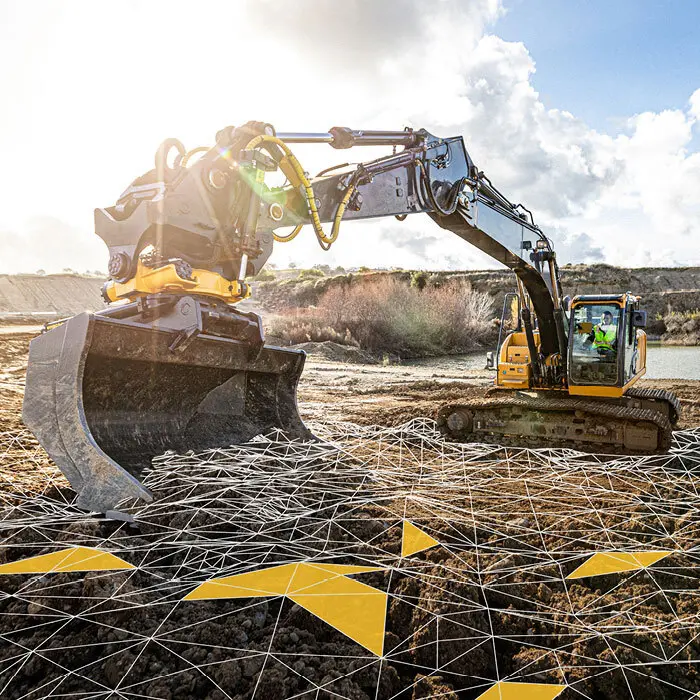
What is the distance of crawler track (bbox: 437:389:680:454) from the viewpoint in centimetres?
612

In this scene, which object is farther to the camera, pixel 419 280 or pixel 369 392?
pixel 419 280

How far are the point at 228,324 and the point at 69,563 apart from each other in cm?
225

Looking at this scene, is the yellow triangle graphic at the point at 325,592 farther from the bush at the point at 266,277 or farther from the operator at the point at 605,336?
the bush at the point at 266,277

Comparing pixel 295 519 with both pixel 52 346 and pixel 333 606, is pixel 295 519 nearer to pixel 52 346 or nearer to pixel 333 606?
pixel 333 606

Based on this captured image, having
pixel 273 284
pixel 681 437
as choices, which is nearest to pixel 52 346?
pixel 681 437

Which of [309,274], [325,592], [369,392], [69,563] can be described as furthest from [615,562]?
[309,274]

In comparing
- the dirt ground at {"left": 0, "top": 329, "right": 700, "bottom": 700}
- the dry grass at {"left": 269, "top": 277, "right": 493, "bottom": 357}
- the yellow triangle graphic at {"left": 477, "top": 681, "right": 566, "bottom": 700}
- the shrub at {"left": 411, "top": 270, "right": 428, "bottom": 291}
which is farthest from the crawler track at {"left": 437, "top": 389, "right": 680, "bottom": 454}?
the shrub at {"left": 411, "top": 270, "right": 428, "bottom": 291}

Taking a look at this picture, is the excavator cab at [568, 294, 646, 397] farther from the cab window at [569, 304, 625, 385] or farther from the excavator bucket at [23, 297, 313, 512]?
the excavator bucket at [23, 297, 313, 512]

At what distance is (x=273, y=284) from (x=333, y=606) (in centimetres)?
2903

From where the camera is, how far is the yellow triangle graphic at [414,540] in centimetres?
311

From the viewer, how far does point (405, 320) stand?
21797 mm

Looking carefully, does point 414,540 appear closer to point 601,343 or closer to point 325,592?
point 325,592

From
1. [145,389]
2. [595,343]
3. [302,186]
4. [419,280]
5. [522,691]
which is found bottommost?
[522,691]

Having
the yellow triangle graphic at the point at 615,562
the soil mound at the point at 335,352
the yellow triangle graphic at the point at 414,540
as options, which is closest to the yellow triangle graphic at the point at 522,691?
the yellow triangle graphic at the point at 615,562
